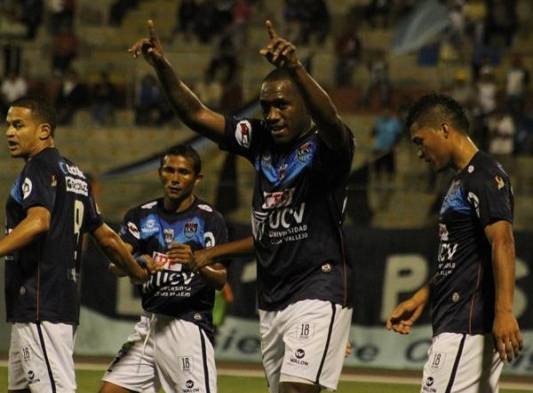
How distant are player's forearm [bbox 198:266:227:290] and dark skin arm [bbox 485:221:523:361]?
227 centimetres

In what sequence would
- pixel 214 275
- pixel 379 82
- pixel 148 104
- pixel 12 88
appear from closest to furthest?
pixel 214 275, pixel 148 104, pixel 379 82, pixel 12 88

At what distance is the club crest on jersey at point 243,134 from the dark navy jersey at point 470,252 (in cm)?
125

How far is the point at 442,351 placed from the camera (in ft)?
21.6

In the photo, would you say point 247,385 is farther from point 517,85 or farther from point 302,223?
point 517,85

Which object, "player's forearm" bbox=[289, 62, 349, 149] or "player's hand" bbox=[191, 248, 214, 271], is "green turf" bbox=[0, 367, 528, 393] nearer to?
"player's hand" bbox=[191, 248, 214, 271]

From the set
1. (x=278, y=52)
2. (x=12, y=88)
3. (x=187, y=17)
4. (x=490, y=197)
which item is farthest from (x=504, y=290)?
(x=187, y=17)

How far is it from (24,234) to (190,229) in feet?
5.85

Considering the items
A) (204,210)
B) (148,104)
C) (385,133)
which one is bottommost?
(204,210)

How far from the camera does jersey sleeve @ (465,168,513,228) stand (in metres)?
6.47

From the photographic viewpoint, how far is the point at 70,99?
885 inches

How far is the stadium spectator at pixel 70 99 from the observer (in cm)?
2233

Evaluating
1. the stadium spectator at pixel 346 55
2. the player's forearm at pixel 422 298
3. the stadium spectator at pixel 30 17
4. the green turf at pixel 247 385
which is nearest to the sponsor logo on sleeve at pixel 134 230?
the player's forearm at pixel 422 298

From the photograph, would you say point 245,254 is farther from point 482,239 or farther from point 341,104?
point 341,104

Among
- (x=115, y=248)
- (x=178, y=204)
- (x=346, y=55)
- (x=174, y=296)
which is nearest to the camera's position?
(x=115, y=248)
